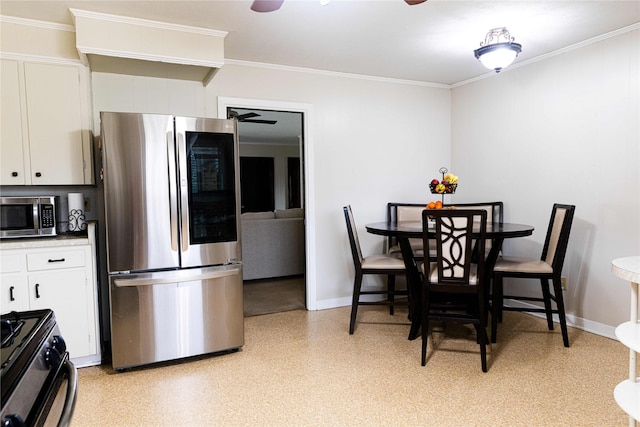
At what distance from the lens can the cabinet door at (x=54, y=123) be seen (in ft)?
9.49

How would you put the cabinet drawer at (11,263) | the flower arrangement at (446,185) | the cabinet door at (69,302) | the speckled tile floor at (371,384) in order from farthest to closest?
the flower arrangement at (446,185)
the cabinet door at (69,302)
the cabinet drawer at (11,263)
the speckled tile floor at (371,384)

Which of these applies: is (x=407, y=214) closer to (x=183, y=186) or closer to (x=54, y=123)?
(x=183, y=186)

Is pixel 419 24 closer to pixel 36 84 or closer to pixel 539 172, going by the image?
pixel 539 172

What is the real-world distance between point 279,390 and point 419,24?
8.71 ft

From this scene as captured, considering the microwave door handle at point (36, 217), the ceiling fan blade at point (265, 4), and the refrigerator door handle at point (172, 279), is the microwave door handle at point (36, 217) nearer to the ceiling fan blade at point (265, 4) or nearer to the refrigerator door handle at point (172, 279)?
the refrigerator door handle at point (172, 279)

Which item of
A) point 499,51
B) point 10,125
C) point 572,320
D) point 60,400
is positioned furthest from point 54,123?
point 572,320

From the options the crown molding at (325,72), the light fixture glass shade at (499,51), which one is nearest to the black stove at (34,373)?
the light fixture glass shade at (499,51)

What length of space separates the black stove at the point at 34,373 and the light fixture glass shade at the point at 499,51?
2.85 meters

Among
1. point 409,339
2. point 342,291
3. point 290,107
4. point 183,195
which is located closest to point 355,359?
point 409,339

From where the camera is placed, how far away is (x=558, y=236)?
10.6 feet

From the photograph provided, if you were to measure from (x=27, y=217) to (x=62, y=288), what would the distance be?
20.7 inches

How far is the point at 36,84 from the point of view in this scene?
2889 mm

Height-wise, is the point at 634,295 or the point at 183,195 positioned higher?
the point at 183,195

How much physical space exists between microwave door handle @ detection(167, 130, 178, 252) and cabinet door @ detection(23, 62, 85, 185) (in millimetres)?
711
